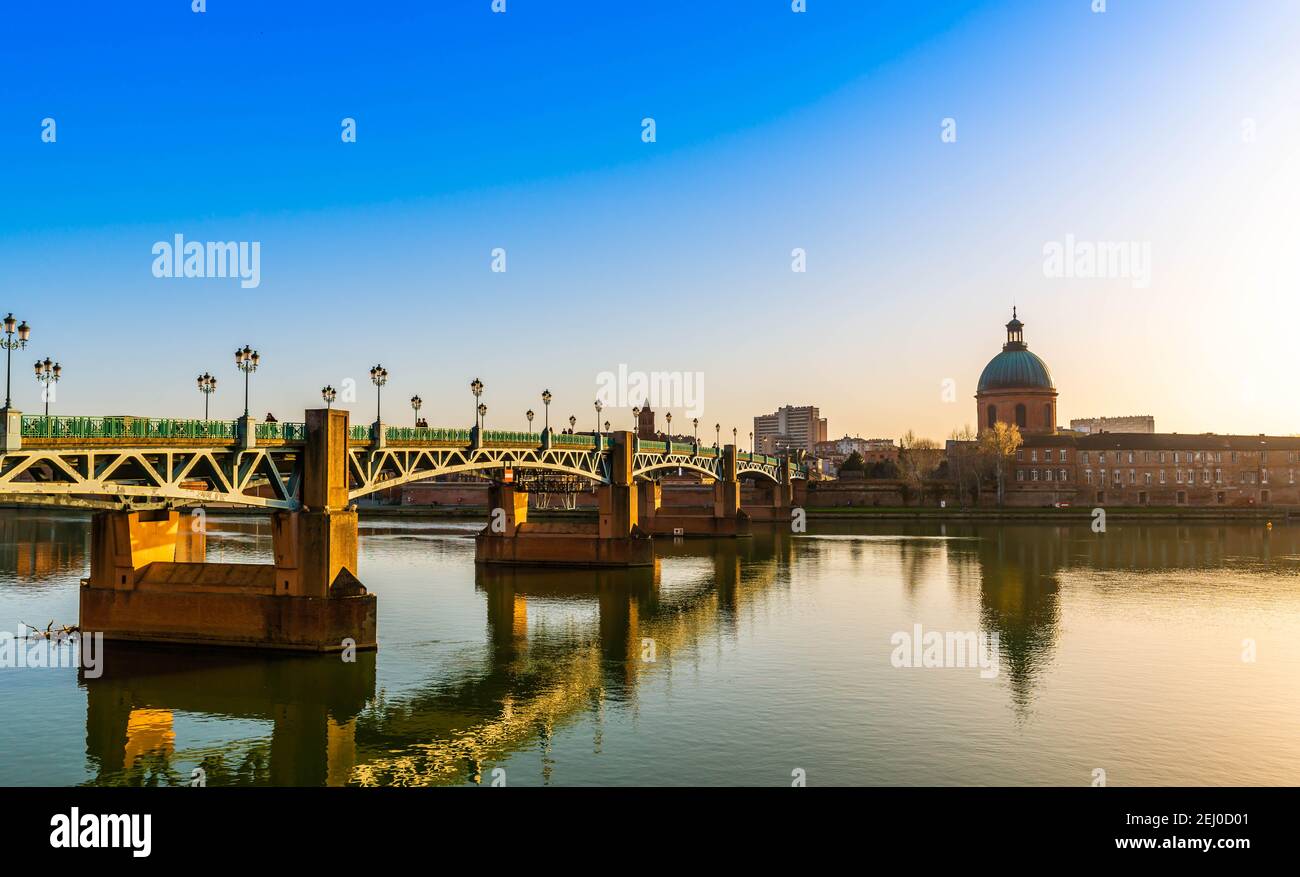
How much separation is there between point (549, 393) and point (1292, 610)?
2038 inches

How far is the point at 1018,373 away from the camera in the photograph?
178 metres

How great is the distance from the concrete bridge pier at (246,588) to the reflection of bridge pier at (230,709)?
0.82m

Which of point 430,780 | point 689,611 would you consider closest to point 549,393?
point 689,611

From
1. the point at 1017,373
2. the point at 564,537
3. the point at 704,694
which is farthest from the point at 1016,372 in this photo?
the point at 704,694

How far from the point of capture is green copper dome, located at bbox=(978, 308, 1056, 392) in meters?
177

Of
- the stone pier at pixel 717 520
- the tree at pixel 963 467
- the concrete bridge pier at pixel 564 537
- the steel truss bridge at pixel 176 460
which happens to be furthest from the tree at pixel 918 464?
the steel truss bridge at pixel 176 460

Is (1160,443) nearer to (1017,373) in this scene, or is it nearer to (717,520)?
(1017,373)

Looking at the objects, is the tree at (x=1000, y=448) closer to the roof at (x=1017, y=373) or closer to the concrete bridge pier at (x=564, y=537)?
the roof at (x=1017, y=373)

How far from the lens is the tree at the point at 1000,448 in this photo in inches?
6078

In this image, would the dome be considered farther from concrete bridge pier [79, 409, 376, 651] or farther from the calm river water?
concrete bridge pier [79, 409, 376, 651]

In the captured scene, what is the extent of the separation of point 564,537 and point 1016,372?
122550 mm

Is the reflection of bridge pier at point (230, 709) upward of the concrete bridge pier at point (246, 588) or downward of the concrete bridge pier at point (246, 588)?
downward

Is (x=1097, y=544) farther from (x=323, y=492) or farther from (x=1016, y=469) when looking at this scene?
(x=323, y=492)

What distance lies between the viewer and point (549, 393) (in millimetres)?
81438
